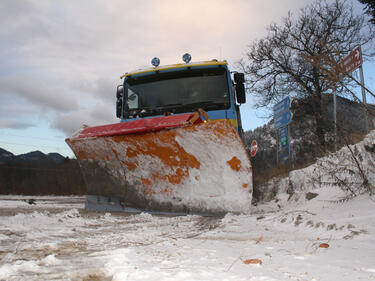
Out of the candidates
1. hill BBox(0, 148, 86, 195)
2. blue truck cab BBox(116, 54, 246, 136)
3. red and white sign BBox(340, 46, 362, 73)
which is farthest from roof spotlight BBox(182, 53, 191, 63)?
hill BBox(0, 148, 86, 195)

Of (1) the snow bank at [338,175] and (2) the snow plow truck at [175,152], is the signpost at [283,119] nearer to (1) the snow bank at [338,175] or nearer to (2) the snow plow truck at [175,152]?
(1) the snow bank at [338,175]

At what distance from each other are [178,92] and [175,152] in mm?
1419

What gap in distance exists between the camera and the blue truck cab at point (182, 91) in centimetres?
481

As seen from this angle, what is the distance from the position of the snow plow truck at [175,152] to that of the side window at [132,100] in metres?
0.05

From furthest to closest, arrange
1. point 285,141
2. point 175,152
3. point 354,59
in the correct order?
point 285,141
point 354,59
point 175,152

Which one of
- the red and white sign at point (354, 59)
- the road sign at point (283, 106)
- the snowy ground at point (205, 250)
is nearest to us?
the snowy ground at point (205, 250)

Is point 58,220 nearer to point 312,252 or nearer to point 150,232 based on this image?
point 150,232

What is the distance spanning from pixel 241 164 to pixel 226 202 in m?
0.52

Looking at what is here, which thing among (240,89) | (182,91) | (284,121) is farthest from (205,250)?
(284,121)

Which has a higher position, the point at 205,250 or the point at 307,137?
the point at 307,137

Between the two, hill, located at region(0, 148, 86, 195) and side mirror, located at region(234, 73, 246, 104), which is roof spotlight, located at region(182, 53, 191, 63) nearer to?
side mirror, located at region(234, 73, 246, 104)

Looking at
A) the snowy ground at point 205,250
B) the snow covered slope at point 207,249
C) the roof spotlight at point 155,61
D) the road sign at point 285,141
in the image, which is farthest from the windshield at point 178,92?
A: the road sign at point 285,141

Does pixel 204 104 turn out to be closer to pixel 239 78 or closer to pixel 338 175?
pixel 239 78

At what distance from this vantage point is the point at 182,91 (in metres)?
4.99
